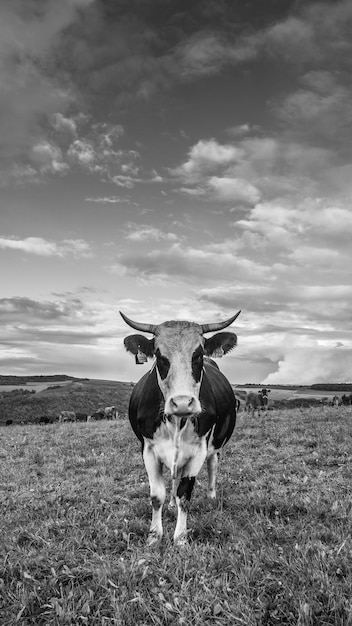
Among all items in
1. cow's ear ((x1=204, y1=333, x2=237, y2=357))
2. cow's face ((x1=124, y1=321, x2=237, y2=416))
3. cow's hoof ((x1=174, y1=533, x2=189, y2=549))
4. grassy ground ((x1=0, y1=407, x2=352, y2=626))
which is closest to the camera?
grassy ground ((x1=0, y1=407, x2=352, y2=626))

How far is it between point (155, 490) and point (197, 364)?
2121mm

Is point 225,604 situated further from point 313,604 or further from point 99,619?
point 99,619

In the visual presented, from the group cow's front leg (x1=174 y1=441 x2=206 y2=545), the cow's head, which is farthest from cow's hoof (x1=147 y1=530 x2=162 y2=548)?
the cow's head

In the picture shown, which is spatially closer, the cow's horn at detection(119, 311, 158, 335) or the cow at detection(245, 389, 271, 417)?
the cow's horn at detection(119, 311, 158, 335)

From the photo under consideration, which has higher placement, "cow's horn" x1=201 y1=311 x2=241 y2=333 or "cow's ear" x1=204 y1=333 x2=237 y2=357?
"cow's horn" x1=201 y1=311 x2=241 y2=333

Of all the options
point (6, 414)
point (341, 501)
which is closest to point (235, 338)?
point (341, 501)

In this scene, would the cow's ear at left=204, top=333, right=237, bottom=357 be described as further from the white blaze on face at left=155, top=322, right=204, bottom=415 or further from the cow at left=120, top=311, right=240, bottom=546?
the white blaze on face at left=155, top=322, right=204, bottom=415

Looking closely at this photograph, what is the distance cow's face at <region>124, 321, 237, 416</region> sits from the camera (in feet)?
19.5

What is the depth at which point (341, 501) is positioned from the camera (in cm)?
726

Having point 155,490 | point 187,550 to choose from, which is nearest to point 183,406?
point 187,550

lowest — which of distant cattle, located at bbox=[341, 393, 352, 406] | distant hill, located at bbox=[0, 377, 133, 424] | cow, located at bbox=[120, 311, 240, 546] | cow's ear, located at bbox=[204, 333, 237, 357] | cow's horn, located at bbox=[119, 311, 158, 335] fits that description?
distant hill, located at bbox=[0, 377, 133, 424]

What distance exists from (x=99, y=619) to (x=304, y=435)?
1278cm

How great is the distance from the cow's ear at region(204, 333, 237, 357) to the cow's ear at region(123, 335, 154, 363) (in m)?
0.96

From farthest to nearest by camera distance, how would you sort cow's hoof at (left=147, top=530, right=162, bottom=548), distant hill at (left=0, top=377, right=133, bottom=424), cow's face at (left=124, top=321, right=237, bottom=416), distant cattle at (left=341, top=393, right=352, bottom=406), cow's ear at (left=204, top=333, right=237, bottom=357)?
distant hill at (left=0, top=377, right=133, bottom=424) < distant cattle at (left=341, top=393, right=352, bottom=406) < cow's ear at (left=204, top=333, right=237, bottom=357) < cow's hoof at (left=147, top=530, right=162, bottom=548) < cow's face at (left=124, top=321, right=237, bottom=416)
